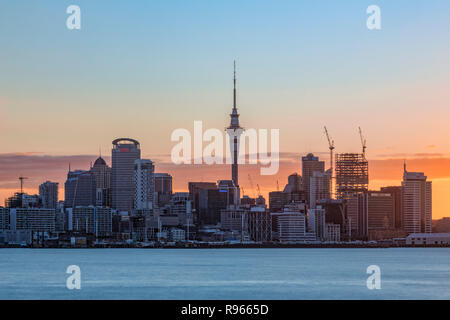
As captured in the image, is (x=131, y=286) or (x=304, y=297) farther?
(x=131, y=286)

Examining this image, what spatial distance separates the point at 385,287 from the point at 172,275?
27.0m

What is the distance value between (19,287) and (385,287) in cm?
3207

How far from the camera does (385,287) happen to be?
71500 millimetres
